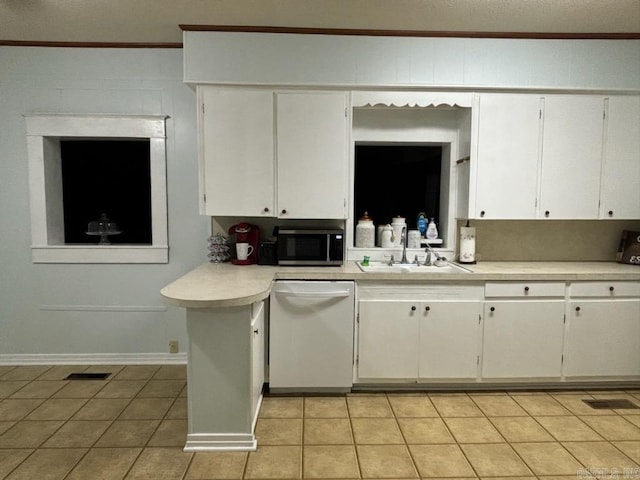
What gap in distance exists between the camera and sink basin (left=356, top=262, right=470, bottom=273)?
2766 millimetres

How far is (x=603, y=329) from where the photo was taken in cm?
275

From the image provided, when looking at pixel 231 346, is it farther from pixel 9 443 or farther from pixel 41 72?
pixel 41 72

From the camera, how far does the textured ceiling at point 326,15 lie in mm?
2416

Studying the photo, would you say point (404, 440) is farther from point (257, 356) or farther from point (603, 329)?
point (603, 329)

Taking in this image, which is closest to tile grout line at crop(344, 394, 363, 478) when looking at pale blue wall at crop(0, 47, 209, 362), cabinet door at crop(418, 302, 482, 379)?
cabinet door at crop(418, 302, 482, 379)

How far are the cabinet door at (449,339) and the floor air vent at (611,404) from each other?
0.79m

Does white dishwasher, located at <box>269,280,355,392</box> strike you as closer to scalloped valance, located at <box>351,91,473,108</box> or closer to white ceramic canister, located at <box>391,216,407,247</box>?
white ceramic canister, located at <box>391,216,407,247</box>

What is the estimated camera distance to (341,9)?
97.3 inches

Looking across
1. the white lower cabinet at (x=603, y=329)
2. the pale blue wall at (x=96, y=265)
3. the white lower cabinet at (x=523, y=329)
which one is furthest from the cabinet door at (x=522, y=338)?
the pale blue wall at (x=96, y=265)

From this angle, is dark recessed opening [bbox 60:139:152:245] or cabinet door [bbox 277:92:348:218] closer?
cabinet door [bbox 277:92:348:218]

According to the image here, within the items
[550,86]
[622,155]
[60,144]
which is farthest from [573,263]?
[60,144]

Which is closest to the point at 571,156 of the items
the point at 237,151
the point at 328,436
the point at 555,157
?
the point at 555,157

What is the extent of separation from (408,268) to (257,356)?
1.28 metres

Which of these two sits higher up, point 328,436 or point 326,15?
point 326,15
